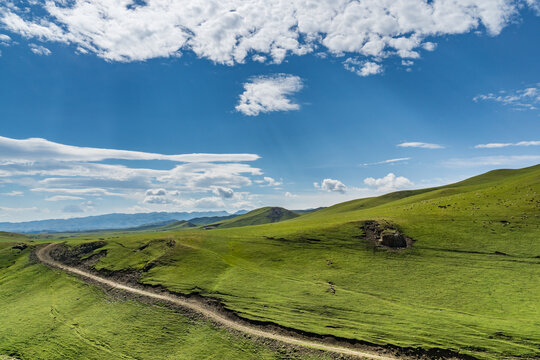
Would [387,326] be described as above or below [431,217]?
below

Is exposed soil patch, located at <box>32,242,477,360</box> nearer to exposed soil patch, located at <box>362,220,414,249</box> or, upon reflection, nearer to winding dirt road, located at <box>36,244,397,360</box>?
winding dirt road, located at <box>36,244,397,360</box>

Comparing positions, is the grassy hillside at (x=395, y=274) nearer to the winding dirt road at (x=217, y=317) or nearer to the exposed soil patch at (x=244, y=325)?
the exposed soil patch at (x=244, y=325)

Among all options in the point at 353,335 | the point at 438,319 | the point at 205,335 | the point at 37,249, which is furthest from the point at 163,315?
the point at 37,249

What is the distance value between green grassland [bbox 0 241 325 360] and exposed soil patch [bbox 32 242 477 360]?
1.32 meters

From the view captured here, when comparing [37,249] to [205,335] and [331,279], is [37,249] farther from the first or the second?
[331,279]

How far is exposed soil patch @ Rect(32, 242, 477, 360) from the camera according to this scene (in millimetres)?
32281

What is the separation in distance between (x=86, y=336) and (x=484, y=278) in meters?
67.9

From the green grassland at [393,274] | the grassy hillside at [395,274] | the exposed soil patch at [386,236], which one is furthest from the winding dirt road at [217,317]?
the exposed soil patch at [386,236]

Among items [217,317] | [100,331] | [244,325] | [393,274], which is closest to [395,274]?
[393,274]

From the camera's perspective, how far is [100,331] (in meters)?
43.0

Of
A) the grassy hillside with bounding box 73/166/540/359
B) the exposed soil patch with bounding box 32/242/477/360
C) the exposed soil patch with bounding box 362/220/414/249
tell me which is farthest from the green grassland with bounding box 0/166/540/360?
the exposed soil patch with bounding box 362/220/414/249

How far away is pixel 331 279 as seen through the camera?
5306 centimetres

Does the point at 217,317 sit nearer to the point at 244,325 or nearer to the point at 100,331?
the point at 244,325

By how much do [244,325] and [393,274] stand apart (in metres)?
30.9
